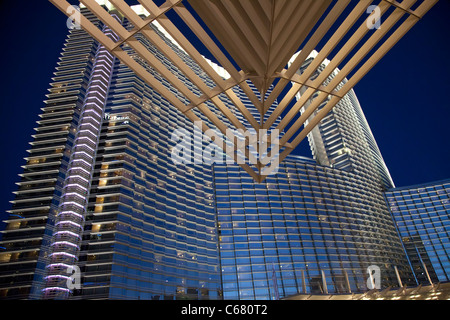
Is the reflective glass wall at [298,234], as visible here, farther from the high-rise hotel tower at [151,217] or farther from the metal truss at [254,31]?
the metal truss at [254,31]

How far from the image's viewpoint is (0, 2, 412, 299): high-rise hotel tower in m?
49.6

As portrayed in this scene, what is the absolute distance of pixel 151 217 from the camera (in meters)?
57.2

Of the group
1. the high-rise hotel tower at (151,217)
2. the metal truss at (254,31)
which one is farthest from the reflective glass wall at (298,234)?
the metal truss at (254,31)

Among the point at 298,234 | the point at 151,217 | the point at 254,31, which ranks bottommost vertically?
the point at 254,31

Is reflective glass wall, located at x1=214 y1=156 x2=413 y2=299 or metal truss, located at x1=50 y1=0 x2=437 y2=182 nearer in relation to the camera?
metal truss, located at x1=50 y1=0 x2=437 y2=182

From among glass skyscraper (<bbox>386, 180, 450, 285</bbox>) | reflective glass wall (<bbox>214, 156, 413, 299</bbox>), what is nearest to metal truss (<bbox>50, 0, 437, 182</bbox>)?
reflective glass wall (<bbox>214, 156, 413, 299</bbox>)

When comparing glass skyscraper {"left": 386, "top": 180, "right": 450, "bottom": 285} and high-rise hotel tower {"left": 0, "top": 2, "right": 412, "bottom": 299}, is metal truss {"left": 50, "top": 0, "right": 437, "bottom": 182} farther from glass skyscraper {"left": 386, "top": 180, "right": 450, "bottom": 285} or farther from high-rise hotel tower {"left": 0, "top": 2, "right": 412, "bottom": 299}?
glass skyscraper {"left": 386, "top": 180, "right": 450, "bottom": 285}

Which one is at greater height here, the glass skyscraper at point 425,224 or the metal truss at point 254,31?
the glass skyscraper at point 425,224

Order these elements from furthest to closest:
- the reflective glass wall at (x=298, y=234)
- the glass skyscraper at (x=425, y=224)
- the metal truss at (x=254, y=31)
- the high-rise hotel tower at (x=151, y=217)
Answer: the glass skyscraper at (x=425, y=224), the reflective glass wall at (x=298, y=234), the high-rise hotel tower at (x=151, y=217), the metal truss at (x=254, y=31)

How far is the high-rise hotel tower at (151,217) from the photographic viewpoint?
4956 centimetres

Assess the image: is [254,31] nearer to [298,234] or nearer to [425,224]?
[298,234]

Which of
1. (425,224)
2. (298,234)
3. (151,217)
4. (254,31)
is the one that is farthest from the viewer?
(425,224)

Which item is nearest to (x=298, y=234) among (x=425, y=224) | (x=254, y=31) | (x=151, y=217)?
(x=151, y=217)

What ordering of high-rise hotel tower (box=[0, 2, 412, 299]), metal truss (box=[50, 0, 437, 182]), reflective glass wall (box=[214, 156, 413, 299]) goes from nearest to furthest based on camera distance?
metal truss (box=[50, 0, 437, 182]) → high-rise hotel tower (box=[0, 2, 412, 299]) → reflective glass wall (box=[214, 156, 413, 299])
